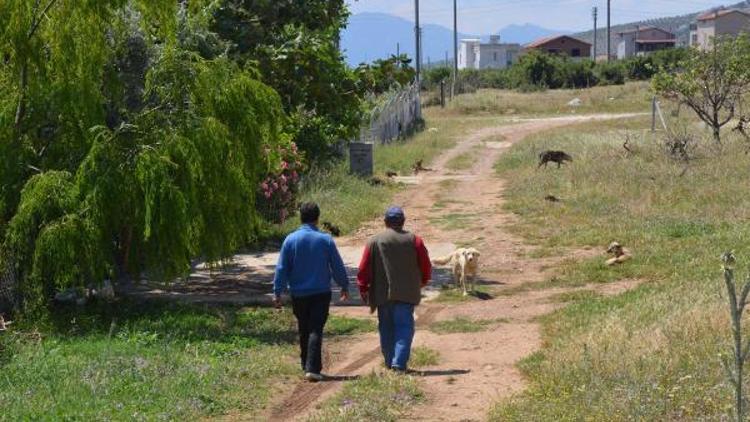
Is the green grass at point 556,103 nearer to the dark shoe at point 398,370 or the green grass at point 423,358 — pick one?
the green grass at point 423,358

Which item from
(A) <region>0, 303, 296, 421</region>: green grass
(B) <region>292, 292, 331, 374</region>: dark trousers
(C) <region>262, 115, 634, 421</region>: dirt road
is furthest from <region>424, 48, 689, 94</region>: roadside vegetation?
(B) <region>292, 292, 331, 374</region>: dark trousers

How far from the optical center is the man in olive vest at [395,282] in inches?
363

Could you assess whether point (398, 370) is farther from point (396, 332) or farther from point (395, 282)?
point (395, 282)

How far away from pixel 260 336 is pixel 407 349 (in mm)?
2332

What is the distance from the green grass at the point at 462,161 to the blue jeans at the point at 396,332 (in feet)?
73.9

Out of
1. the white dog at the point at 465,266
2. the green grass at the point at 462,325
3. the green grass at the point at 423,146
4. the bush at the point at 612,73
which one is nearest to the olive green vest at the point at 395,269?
the green grass at the point at 462,325

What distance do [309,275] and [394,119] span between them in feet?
109

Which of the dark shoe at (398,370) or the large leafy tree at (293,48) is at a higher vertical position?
the large leafy tree at (293,48)

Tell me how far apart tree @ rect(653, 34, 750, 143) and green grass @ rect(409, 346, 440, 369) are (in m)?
21.8

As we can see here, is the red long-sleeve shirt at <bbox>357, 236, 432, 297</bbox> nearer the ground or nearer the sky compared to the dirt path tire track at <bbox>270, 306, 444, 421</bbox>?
nearer the sky

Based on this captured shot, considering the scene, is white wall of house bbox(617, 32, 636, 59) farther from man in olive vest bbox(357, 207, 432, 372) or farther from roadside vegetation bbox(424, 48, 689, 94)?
man in olive vest bbox(357, 207, 432, 372)

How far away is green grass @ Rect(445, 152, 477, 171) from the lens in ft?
105

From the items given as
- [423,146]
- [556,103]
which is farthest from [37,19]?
[556,103]

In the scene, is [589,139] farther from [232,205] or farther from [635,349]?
[635,349]
